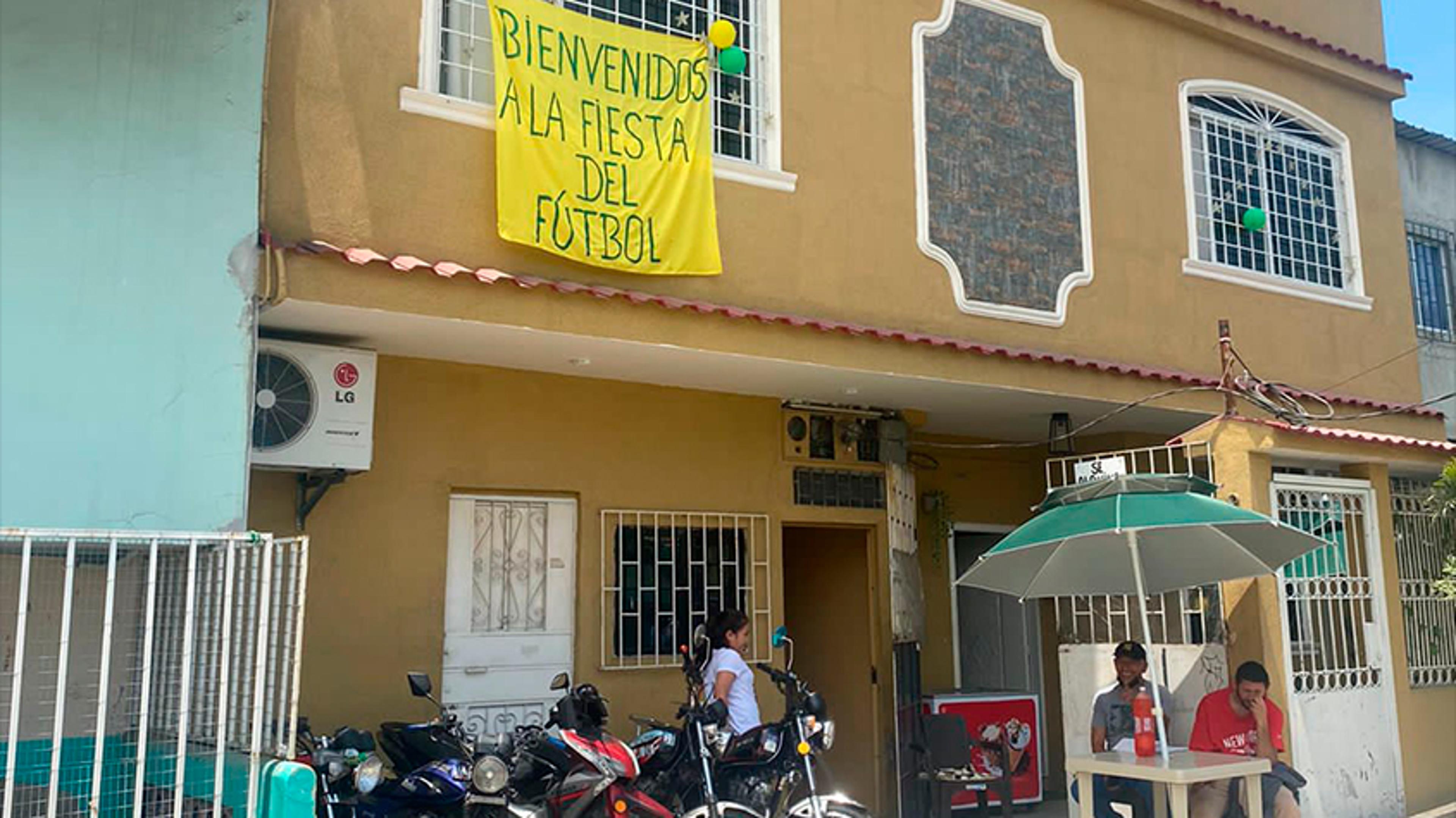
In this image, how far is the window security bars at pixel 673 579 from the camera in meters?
9.21

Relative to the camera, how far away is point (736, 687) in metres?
7.96

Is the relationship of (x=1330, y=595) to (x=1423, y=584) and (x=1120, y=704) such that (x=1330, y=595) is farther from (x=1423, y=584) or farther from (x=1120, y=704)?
(x=1120, y=704)

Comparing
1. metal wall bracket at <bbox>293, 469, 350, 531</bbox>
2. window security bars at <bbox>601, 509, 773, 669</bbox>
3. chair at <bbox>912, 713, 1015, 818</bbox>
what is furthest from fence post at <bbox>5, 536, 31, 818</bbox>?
chair at <bbox>912, 713, 1015, 818</bbox>

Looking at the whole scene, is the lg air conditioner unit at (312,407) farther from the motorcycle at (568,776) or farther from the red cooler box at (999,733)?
the red cooler box at (999,733)

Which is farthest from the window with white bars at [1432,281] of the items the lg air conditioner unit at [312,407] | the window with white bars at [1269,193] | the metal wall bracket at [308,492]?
the metal wall bracket at [308,492]

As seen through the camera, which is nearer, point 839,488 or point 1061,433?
point 839,488

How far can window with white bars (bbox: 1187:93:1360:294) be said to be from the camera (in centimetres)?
1165

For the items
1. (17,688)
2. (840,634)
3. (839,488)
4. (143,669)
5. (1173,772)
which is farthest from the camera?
(840,634)

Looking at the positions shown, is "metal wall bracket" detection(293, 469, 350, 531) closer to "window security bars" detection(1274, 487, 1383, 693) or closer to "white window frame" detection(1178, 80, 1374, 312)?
"window security bars" detection(1274, 487, 1383, 693)

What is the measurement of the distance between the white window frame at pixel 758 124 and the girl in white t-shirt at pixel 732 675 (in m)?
2.98

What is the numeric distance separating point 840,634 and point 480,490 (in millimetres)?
3940

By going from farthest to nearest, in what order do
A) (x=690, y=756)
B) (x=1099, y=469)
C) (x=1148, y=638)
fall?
(x=1099, y=469)
(x=690, y=756)
(x=1148, y=638)

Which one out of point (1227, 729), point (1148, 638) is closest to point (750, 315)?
point (1148, 638)

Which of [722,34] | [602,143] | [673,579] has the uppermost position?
[722,34]
